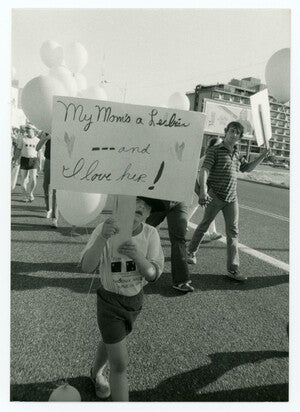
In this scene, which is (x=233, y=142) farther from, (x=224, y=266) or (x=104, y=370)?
(x=104, y=370)

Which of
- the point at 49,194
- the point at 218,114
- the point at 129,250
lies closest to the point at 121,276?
the point at 129,250

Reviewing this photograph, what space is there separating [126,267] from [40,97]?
3.83 feet

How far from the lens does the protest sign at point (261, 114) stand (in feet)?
9.93

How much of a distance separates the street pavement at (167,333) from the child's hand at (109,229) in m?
1.02

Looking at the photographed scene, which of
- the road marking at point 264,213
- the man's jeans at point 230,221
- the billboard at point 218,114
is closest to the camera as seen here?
the man's jeans at point 230,221

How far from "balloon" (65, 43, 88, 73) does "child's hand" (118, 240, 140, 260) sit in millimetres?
2625

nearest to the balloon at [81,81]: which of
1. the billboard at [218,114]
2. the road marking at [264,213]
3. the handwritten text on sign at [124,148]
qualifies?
the handwritten text on sign at [124,148]

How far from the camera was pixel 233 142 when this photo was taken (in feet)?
13.8

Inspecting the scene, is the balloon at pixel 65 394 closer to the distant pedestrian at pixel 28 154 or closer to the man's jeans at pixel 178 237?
the man's jeans at pixel 178 237

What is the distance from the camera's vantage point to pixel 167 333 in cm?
306

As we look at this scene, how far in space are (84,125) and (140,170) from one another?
0.35 meters

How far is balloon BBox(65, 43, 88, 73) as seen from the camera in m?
3.95

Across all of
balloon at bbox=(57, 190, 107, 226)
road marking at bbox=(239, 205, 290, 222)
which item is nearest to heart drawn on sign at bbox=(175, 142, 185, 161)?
balloon at bbox=(57, 190, 107, 226)

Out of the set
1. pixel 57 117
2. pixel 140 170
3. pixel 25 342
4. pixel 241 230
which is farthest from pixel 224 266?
pixel 57 117
